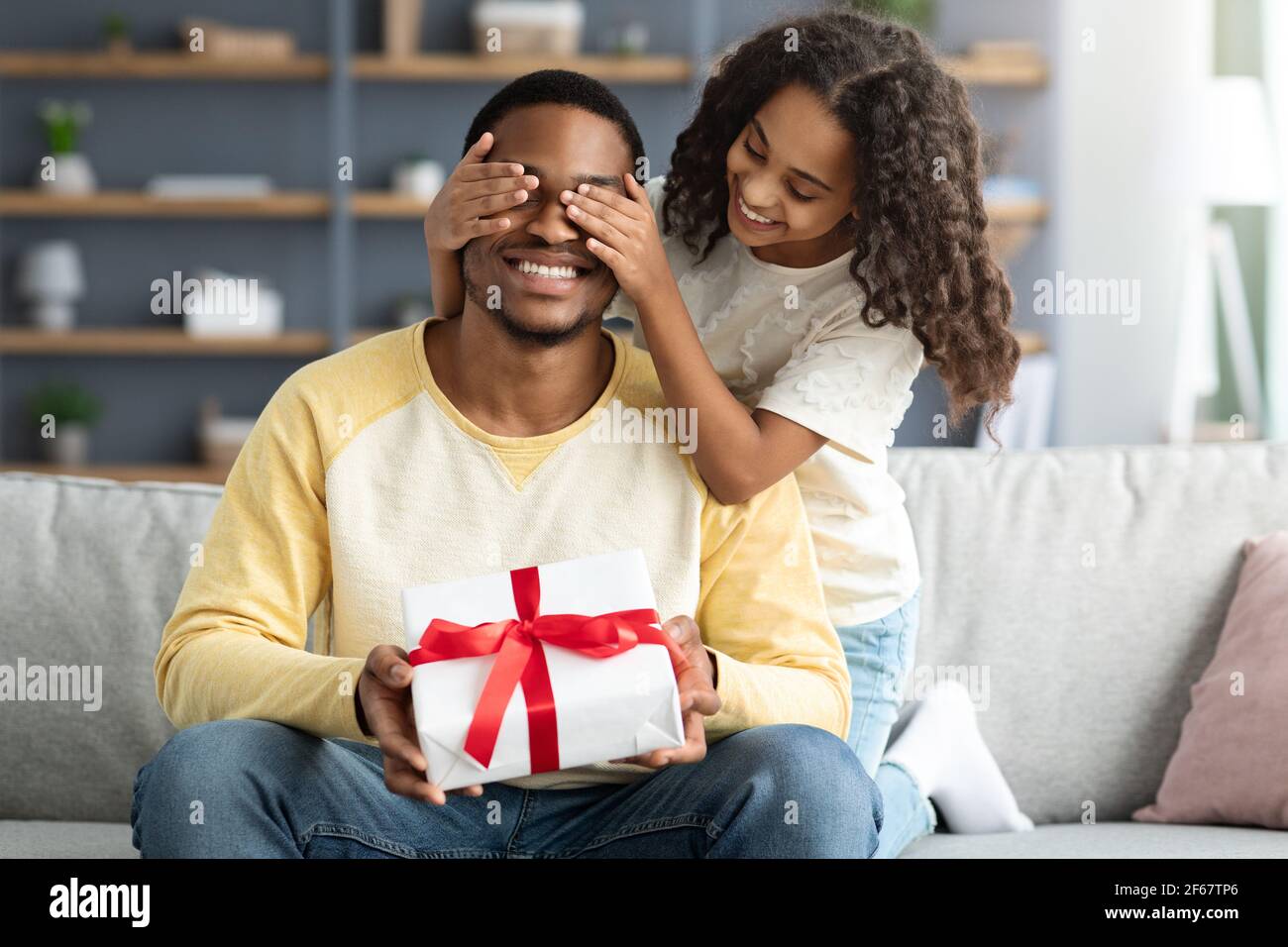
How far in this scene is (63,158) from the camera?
4.58 metres

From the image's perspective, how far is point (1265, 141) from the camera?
13.0 ft

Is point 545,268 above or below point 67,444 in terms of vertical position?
above

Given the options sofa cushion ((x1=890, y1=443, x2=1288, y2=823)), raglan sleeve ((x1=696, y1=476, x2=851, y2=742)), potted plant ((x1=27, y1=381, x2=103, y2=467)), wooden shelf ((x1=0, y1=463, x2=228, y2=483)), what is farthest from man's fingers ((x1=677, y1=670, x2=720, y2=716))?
potted plant ((x1=27, y1=381, x2=103, y2=467))

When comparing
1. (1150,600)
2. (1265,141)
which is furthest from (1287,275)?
(1150,600)

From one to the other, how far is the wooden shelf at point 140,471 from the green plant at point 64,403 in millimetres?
159

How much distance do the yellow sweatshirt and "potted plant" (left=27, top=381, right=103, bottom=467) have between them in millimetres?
3543

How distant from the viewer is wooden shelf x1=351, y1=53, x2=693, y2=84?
4.53m

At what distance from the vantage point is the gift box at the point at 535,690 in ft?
3.67

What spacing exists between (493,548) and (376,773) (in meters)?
0.25

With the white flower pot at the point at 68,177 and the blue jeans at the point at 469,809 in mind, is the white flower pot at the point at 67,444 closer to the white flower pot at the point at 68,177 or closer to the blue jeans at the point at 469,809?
the white flower pot at the point at 68,177

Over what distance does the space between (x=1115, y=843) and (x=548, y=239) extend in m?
0.96

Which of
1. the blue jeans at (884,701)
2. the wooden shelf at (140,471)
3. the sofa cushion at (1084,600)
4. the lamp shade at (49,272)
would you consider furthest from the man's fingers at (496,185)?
the lamp shade at (49,272)

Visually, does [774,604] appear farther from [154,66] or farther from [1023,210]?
[154,66]

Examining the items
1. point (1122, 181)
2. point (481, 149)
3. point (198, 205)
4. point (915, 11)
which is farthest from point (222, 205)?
point (481, 149)
